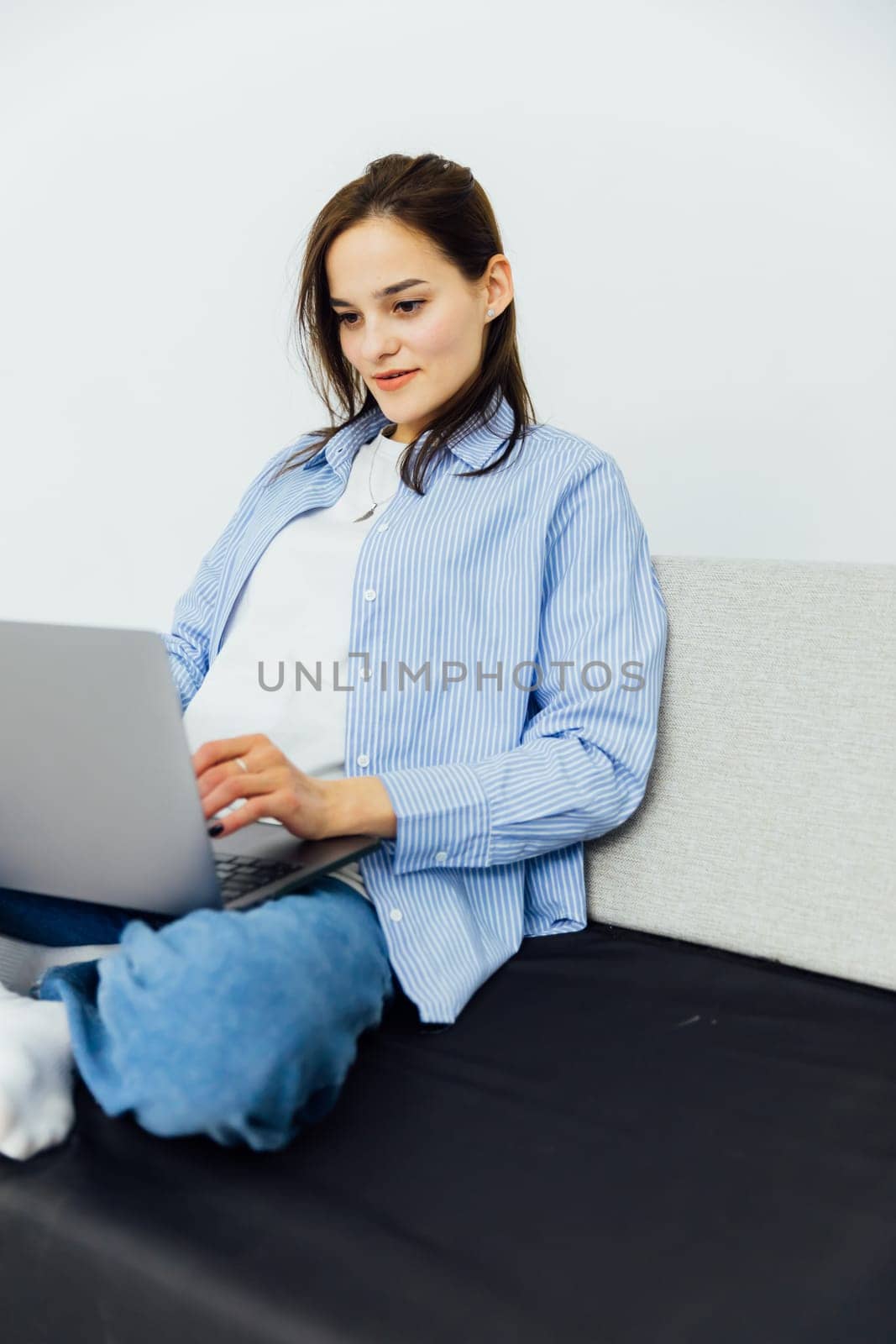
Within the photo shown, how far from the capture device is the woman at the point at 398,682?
0.99 meters

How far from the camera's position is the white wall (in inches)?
75.4

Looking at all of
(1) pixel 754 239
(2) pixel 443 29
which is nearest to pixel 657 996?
(1) pixel 754 239

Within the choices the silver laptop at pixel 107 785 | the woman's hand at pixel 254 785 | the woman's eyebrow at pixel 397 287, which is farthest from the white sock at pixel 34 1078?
the woman's eyebrow at pixel 397 287

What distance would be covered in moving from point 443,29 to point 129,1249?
6.93 ft

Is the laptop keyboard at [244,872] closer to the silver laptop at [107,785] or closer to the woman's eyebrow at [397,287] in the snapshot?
the silver laptop at [107,785]

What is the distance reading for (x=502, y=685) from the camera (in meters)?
1.35

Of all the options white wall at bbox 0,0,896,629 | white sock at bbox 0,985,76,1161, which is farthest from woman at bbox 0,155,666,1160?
white wall at bbox 0,0,896,629

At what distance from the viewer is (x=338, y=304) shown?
149 centimetres

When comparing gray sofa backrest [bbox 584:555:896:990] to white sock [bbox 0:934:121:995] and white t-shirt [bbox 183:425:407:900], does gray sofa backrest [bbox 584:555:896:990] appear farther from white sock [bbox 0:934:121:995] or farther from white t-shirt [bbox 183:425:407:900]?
white sock [bbox 0:934:121:995]

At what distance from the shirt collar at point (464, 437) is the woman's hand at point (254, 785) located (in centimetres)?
51

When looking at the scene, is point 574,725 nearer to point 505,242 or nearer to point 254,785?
point 254,785

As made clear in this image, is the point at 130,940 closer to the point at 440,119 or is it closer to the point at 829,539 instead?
the point at 829,539

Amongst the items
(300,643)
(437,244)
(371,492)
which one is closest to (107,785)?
(300,643)

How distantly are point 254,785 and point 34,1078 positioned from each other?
0.30m
